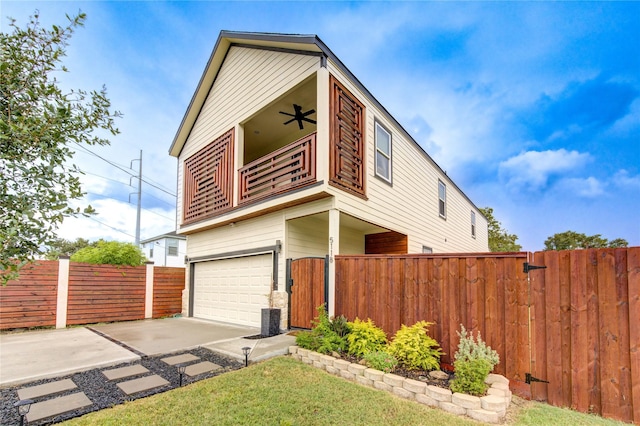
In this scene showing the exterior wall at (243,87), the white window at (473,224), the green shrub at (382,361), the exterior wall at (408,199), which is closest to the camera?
the green shrub at (382,361)

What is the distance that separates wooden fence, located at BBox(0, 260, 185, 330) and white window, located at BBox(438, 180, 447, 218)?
36.2 ft

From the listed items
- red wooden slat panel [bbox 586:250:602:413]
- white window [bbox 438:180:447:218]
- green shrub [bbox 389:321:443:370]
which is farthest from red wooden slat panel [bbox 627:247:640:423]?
white window [bbox 438:180:447:218]

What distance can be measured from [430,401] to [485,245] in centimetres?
1923

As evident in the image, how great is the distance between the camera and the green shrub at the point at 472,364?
3789mm

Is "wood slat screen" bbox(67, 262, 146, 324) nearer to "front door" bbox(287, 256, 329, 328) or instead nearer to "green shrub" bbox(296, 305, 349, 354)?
"front door" bbox(287, 256, 329, 328)

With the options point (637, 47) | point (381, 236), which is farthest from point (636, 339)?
point (637, 47)

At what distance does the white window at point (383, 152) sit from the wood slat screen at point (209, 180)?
14.2 ft

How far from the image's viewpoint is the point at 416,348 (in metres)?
4.62

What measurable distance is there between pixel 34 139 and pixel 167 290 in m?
10.7

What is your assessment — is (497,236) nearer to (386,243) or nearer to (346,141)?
(386,243)

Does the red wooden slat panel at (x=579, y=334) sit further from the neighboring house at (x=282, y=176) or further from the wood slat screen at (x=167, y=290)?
the wood slat screen at (x=167, y=290)

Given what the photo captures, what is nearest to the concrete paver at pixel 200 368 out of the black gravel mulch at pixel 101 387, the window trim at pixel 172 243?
the black gravel mulch at pixel 101 387

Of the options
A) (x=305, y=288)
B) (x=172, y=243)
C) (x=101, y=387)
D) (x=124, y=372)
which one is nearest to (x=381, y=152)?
(x=305, y=288)

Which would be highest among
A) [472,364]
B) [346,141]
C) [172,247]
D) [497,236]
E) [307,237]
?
[346,141]
